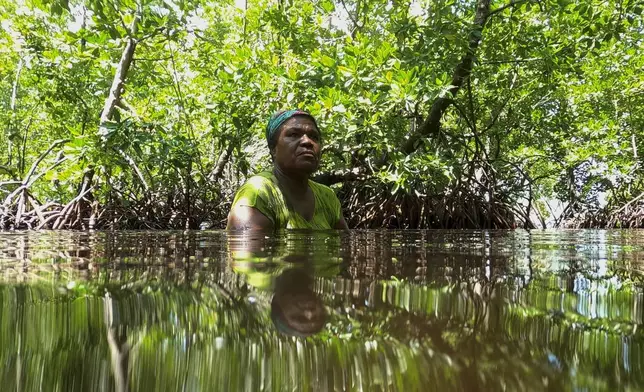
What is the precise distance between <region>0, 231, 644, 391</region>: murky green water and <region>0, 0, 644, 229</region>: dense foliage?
90.4 inches

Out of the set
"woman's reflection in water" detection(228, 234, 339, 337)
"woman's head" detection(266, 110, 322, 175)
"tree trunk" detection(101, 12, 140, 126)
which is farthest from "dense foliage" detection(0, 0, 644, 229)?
"woman's reflection in water" detection(228, 234, 339, 337)

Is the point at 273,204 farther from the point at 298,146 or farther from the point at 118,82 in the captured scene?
the point at 118,82

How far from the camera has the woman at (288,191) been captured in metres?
2.69

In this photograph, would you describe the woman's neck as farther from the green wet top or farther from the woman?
the green wet top

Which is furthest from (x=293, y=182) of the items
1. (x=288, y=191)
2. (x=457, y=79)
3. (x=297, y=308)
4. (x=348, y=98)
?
(x=297, y=308)

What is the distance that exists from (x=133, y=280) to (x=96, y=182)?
5.42 metres

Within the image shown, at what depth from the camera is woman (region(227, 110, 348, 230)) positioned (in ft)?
8.82

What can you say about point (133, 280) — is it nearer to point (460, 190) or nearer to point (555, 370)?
point (555, 370)

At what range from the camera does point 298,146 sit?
3031 millimetres

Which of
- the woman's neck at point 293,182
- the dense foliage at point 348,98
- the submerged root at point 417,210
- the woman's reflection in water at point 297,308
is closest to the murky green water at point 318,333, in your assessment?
the woman's reflection in water at point 297,308

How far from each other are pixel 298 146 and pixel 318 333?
273 centimetres

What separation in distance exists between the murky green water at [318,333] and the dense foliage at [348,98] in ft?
7.53

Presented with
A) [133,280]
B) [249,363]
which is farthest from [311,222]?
[249,363]

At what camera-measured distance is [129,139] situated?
157 inches
